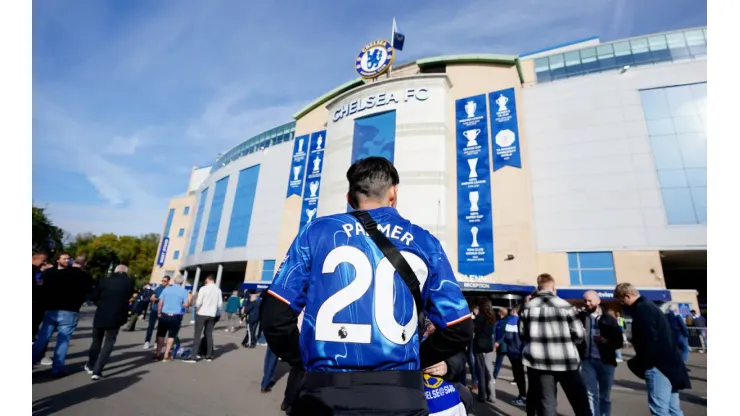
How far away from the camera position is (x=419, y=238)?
172 centimetres

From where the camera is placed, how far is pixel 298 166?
34406 mm

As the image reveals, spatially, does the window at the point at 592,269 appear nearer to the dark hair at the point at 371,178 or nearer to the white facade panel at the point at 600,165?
the white facade panel at the point at 600,165

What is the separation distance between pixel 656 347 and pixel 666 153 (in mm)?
25135

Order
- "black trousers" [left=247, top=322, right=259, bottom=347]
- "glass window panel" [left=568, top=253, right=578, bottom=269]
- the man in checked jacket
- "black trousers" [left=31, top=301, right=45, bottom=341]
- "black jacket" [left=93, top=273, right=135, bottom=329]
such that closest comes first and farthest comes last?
the man in checked jacket, "black trousers" [left=31, top=301, right=45, bottom=341], "black jacket" [left=93, top=273, right=135, bottom=329], "black trousers" [left=247, top=322, right=259, bottom=347], "glass window panel" [left=568, top=253, right=578, bottom=269]

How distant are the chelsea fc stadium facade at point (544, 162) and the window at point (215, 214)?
908 cm

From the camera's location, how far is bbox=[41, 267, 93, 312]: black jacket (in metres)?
5.82

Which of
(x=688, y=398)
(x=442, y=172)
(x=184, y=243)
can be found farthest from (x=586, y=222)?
(x=184, y=243)

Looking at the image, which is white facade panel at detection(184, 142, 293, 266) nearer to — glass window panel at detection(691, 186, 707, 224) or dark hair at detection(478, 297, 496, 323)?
A: dark hair at detection(478, 297, 496, 323)

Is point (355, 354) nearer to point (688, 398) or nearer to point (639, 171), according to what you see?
point (688, 398)

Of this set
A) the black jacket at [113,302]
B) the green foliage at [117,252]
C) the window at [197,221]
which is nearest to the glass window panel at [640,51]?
the black jacket at [113,302]

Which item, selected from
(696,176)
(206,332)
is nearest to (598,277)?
(696,176)

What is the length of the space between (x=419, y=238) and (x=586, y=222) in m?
25.2

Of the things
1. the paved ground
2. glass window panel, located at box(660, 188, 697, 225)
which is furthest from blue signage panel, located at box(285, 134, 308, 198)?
glass window panel, located at box(660, 188, 697, 225)

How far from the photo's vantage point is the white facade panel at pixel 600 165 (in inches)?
834
